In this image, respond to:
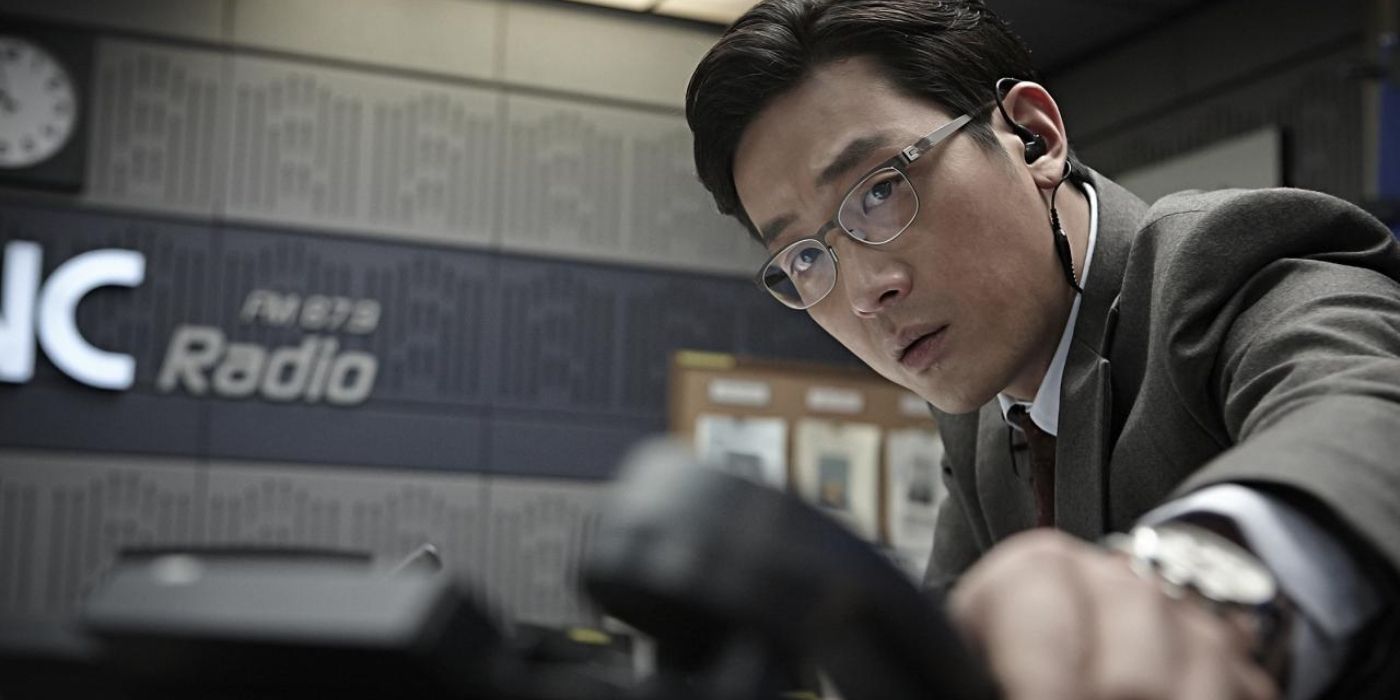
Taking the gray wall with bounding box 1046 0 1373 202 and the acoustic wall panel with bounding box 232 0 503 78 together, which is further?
the acoustic wall panel with bounding box 232 0 503 78

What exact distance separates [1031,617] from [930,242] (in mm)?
835

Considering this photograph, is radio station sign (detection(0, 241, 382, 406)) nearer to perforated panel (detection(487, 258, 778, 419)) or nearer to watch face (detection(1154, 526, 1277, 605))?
perforated panel (detection(487, 258, 778, 419))

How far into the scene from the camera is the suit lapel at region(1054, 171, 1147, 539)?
100cm

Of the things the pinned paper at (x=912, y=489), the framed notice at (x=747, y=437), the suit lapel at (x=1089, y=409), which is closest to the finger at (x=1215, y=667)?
the suit lapel at (x=1089, y=409)

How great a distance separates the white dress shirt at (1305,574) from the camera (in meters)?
0.39

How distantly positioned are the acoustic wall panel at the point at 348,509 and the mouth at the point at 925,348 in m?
3.70

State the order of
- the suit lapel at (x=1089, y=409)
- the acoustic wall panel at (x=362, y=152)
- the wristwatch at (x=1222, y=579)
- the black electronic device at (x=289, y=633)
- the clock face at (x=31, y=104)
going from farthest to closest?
the acoustic wall panel at (x=362, y=152) → the clock face at (x=31, y=104) → the suit lapel at (x=1089, y=409) → the wristwatch at (x=1222, y=579) → the black electronic device at (x=289, y=633)

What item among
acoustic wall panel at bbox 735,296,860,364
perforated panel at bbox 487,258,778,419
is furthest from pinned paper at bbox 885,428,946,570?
perforated panel at bbox 487,258,778,419

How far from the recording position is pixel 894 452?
5.52 metres

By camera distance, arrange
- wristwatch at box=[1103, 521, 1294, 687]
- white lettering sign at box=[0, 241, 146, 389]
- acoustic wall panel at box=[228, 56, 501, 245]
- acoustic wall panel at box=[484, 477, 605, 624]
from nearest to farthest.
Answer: wristwatch at box=[1103, 521, 1294, 687], white lettering sign at box=[0, 241, 146, 389], acoustic wall panel at box=[228, 56, 501, 245], acoustic wall panel at box=[484, 477, 605, 624]

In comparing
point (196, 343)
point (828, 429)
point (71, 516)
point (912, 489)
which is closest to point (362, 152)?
point (196, 343)

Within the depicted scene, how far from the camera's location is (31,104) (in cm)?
462

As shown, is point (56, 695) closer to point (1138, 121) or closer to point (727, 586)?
point (727, 586)

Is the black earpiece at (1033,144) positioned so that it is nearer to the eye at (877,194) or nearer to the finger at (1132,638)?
the eye at (877,194)
